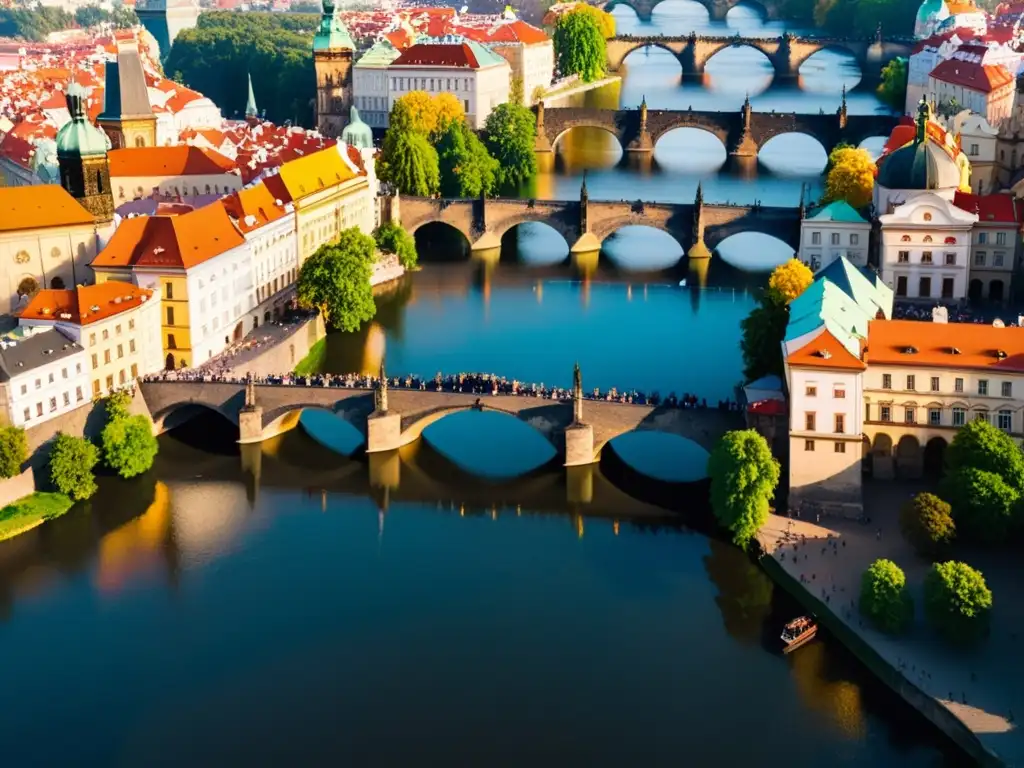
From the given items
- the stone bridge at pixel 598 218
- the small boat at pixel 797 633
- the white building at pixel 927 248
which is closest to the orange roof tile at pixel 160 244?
the white building at pixel 927 248

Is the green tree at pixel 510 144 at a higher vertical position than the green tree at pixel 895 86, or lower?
lower

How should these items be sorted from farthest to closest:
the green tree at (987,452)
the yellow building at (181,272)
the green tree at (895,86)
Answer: the green tree at (895,86)
the yellow building at (181,272)
the green tree at (987,452)

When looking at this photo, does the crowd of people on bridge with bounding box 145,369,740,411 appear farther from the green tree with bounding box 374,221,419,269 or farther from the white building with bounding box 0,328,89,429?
the green tree with bounding box 374,221,419,269

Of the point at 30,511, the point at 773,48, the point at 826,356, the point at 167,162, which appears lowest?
the point at 30,511

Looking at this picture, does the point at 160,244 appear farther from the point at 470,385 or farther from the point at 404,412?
the point at 470,385

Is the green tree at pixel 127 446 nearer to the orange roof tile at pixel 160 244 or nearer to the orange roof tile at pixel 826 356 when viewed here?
the orange roof tile at pixel 160 244

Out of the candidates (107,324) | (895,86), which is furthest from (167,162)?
(895,86)

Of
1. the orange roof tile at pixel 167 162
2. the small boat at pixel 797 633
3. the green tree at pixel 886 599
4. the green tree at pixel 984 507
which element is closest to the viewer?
the green tree at pixel 886 599
